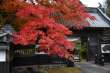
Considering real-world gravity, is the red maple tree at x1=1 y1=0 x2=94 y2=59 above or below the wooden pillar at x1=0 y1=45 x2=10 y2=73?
above

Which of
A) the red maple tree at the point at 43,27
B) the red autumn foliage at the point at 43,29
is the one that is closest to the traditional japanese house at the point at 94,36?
the red maple tree at the point at 43,27

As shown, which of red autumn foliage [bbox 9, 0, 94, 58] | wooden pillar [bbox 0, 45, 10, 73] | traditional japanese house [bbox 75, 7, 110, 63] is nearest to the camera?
red autumn foliage [bbox 9, 0, 94, 58]

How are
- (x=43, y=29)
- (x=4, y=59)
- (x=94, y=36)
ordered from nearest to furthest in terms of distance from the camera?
(x=43, y=29), (x=4, y=59), (x=94, y=36)

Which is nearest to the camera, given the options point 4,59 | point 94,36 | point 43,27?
point 43,27

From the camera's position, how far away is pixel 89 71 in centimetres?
2136

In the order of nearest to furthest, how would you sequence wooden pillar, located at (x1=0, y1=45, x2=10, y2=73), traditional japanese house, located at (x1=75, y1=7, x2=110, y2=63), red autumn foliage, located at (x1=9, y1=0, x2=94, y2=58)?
red autumn foliage, located at (x1=9, y1=0, x2=94, y2=58) → wooden pillar, located at (x1=0, y1=45, x2=10, y2=73) → traditional japanese house, located at (x1=75, y1=7, x2=110, y2=63)

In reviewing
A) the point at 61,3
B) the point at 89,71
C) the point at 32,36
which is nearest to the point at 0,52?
the point at 32,36

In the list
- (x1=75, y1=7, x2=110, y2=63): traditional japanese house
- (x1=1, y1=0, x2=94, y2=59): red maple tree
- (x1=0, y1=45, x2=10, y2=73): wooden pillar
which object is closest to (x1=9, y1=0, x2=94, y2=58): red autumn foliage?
(x1=1, y1=0, x2=94, y2=59): red maple tree

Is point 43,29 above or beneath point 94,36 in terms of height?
above

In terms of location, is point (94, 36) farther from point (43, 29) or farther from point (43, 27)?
point (43, 27)

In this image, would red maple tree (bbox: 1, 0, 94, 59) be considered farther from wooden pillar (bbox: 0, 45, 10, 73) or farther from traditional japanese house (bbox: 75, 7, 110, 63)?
traditional japanese house (bbox: 75, 7, 110, 63)

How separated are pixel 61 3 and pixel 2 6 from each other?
140 inches

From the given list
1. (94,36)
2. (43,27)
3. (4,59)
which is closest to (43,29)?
(43,27)

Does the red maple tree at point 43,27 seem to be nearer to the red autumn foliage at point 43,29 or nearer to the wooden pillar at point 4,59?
the red autumn foliage at point 43,29
